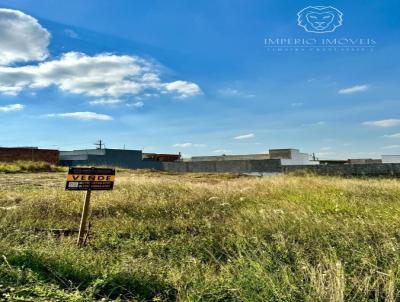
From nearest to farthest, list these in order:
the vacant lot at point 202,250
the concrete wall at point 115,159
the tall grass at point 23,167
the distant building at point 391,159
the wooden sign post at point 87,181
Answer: the vacant lot at point 202,250, the wooden sign post at point 87,181, the tall grass at point 23,167, the distant building at point 391,159, the concrete wall at point 115,159

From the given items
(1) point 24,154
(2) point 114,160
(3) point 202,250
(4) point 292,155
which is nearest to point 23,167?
(1) point 24,154

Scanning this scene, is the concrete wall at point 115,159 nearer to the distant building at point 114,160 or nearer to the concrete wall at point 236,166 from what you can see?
the distant building at point 114,160

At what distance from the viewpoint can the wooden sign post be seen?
21.7 feet

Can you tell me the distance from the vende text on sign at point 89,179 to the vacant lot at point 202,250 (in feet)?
2.88

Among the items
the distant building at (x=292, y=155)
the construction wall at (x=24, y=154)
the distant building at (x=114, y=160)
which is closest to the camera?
the construction wall at (x=24, y=154)

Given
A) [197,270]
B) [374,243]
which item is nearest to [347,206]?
[374,243]

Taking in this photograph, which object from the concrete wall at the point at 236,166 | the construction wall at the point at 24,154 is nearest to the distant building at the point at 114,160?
the construction wall at the point at 24,154

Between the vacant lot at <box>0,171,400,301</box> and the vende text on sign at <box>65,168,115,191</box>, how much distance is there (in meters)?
0.88

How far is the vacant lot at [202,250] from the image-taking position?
357cm

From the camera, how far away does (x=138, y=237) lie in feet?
21.4

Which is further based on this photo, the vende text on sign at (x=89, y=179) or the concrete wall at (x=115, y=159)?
the concrete wall at (x=115, y=159)

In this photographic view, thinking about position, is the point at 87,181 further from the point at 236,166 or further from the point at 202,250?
the point at 236,166

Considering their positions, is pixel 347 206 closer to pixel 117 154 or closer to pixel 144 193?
pixel 144 193

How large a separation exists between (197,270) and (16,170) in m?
30.6
